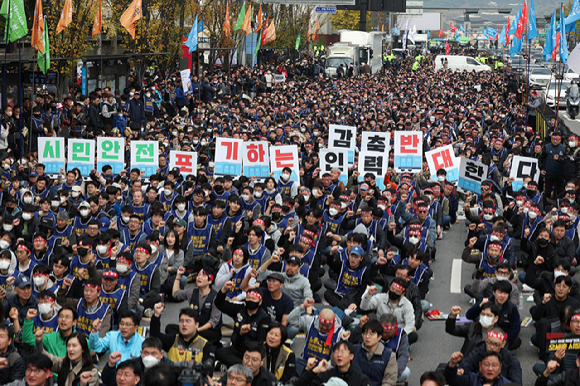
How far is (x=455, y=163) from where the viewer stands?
18969 millimetres

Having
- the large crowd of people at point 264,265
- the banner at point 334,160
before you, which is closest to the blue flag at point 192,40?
the large crowd of people at point 264,265

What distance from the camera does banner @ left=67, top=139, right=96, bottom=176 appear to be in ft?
58.7

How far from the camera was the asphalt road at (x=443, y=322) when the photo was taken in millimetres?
10578

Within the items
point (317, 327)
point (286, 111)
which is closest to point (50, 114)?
point (286, 111)

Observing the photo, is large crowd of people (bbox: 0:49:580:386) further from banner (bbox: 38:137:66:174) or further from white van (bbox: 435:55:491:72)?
white van (bbox: 435:55:491:72)

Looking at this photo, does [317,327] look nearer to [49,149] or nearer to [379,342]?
[379,342]

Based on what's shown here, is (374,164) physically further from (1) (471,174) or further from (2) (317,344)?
(2) (317,344)

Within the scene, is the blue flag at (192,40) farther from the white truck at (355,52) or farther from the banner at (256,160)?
the white truck at (355,52)

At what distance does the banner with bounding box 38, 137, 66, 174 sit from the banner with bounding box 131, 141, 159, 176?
1.55 m

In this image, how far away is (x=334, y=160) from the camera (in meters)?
18.5

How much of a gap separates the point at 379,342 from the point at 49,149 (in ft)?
37.7

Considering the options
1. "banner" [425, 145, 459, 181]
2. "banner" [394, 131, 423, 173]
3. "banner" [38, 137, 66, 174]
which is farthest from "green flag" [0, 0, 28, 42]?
"banner" [425, 145, 459, 181]

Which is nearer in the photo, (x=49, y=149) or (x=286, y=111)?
(x=49, y=149)

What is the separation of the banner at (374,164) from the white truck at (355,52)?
36158 millimetres
